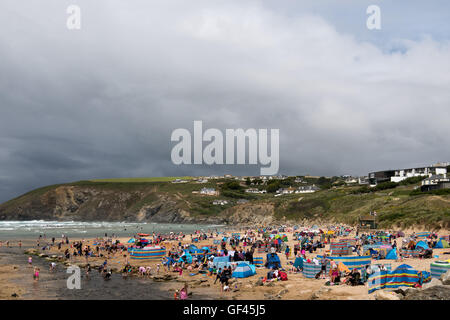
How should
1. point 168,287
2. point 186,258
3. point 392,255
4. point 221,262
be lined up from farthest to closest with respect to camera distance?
point 186,258, point 392,255, point 221,262, point 168,287

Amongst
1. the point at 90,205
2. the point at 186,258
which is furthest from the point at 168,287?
the point at 90,205

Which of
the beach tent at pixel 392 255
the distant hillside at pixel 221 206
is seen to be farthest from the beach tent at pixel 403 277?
the distant hillside at pixel 221 206

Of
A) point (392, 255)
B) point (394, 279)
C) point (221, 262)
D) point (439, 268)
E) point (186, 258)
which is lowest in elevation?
point (186, 258)

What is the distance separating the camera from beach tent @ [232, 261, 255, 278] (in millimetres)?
23594

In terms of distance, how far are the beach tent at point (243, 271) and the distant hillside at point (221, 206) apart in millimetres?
41802

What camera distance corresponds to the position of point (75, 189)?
191125 mm

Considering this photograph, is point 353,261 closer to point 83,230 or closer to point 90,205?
point 83,230

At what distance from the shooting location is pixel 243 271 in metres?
23.6

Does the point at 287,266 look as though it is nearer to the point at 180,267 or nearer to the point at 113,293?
the point at 180,267

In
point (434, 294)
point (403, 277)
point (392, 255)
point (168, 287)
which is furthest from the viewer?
point (392, 255)

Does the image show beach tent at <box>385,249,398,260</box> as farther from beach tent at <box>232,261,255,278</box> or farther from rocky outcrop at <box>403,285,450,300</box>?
rocky outcrop at <box>403,285,450,300</box>

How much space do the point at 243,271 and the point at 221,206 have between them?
124 m

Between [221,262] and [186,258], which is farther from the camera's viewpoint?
[186,258]

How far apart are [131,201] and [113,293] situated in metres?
165
